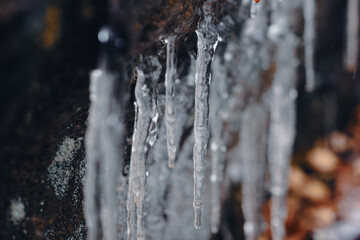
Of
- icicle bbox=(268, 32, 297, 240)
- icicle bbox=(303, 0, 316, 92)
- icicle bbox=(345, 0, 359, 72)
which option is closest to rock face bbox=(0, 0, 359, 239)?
icicle bbox=(268, 32, 297, 240)

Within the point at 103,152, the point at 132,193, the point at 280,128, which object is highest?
the point at 280,128

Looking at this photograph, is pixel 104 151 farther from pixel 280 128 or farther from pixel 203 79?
pixel 280 128

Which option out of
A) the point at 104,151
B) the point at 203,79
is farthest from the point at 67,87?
the point at 203,79

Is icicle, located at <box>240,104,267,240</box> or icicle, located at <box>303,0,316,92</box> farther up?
icicle, located at <box>303,0,316,92</box>

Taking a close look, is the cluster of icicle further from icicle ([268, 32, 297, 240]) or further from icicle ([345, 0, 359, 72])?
icicle ([345, 0, 359, 72])

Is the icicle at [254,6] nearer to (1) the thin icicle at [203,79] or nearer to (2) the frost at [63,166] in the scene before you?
(1) the thin icicle at [203,79]

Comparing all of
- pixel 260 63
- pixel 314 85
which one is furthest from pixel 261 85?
pixel 314 85

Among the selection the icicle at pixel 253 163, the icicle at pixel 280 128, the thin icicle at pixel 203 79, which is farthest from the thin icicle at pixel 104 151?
the icicle at pixel 280 128

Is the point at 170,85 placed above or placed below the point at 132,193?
above
